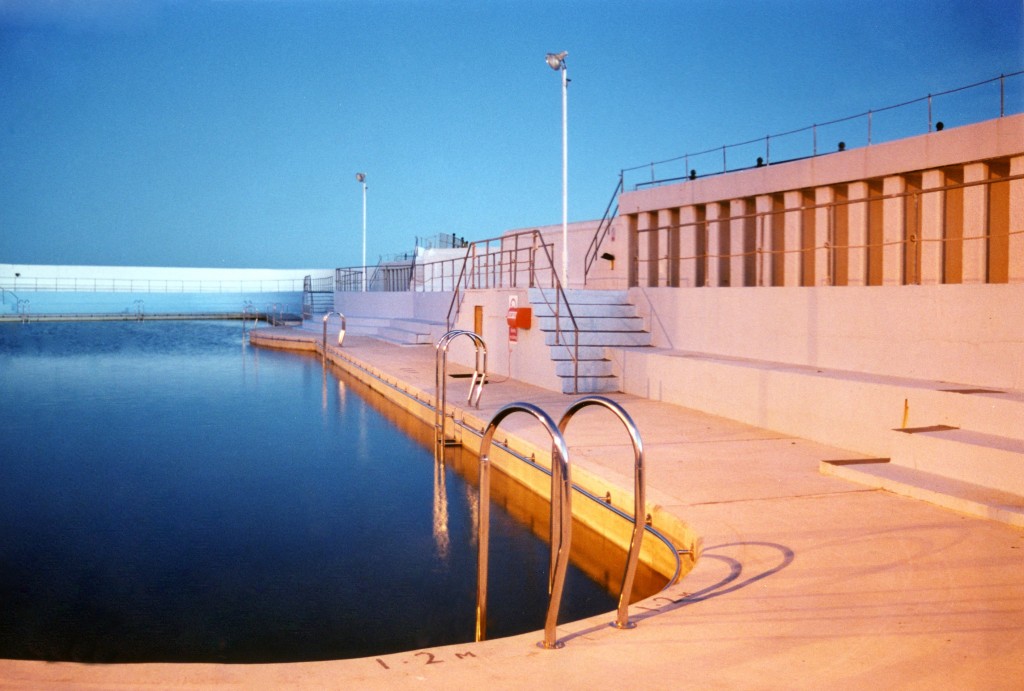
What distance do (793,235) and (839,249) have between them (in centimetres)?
75

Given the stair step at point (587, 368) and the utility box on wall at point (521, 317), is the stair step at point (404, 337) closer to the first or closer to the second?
the utility box on wall at point (521, 317)

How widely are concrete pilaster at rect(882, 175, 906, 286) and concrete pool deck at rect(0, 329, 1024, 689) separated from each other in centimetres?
709

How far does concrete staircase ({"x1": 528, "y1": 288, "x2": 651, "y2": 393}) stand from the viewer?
37.7 ft

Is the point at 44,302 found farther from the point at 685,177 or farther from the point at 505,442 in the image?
the point at 505,442

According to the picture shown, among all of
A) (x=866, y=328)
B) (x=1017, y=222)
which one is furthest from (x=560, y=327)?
(x=1017, y=222)

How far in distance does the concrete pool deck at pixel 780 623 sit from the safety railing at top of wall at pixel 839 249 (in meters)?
4.20

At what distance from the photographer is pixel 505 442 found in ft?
27.3

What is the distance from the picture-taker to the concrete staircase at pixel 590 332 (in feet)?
37.7

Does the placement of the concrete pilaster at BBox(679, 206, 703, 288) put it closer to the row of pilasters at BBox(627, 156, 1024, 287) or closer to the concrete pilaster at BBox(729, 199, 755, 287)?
the row of pilasters at BBox(627, 156, 1024, 287)

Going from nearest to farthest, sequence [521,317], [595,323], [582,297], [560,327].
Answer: [560,327]
[595,323]
[521,317]
[582,297]

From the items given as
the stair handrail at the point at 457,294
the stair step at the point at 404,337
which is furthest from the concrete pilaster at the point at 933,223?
the stair step at the point at 404,337

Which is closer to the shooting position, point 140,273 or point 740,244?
point 740,244

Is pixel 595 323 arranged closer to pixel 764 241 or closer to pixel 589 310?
pixel 589 310

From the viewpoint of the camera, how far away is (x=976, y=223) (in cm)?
1072
